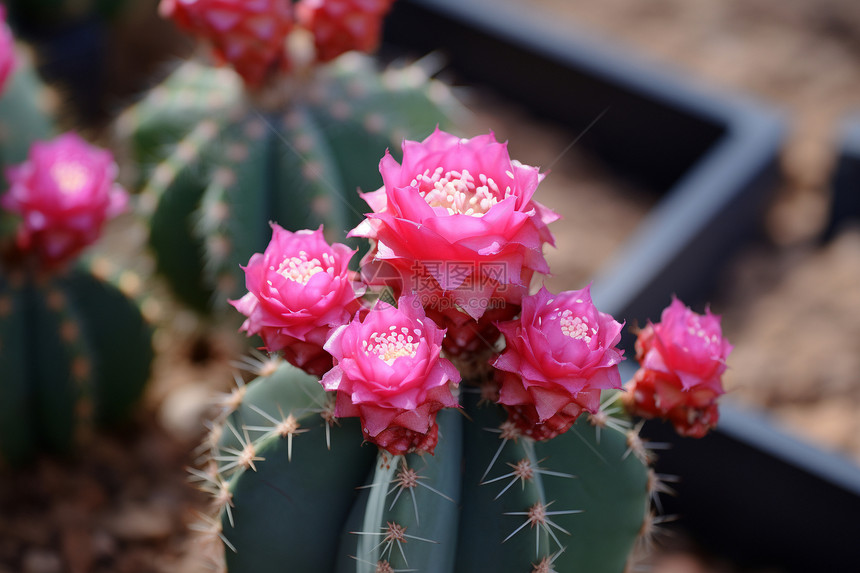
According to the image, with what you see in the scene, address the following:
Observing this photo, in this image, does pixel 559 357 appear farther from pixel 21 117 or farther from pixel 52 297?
pixel 21 117

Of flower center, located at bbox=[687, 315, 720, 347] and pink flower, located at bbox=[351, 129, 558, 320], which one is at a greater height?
pink flower, located at bbox=[351, 129, 558, 320]

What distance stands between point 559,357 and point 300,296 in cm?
23

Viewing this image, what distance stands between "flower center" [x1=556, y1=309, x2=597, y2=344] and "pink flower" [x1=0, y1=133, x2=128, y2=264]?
82 cm

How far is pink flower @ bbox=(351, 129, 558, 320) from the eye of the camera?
0.69m

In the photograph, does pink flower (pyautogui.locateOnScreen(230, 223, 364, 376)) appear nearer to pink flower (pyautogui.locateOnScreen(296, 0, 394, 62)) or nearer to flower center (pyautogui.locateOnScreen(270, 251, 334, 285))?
flower center (pyautogui.locateOnScreen(270, 251, 334, 285))

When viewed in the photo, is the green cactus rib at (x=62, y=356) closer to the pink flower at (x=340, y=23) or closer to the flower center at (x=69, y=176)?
the flower center at (x=69, y=176)

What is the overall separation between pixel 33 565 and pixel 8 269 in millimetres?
480

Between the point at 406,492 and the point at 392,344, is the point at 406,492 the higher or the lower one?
the lower one

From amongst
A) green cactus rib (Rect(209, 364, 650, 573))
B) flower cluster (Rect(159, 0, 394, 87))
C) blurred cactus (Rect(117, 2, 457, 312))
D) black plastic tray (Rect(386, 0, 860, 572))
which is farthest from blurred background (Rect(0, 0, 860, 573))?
green cactus rib (Rect(209, 364, 650, 573))

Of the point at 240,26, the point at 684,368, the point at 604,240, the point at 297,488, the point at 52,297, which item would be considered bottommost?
the point at 604,240

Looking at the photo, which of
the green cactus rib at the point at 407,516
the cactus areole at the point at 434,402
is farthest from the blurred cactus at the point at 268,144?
the green cactus rib at the point at 407,516

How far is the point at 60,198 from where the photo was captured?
4.01ft

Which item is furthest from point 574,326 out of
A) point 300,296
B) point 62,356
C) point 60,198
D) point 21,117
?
point 21,117

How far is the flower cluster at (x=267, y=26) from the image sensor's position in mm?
1166
